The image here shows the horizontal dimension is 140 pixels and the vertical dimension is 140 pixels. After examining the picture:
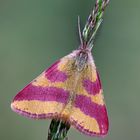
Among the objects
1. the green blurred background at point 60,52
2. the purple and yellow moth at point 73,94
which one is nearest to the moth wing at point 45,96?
the purple and yellow moth at point 73,94

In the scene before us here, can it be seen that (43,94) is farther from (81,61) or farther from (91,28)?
(91,28)

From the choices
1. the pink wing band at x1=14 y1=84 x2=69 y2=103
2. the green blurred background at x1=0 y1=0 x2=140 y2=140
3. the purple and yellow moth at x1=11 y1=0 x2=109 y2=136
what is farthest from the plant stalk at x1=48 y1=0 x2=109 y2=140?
the green blurred background at x1=0 y1=0 x2=140 y2=140

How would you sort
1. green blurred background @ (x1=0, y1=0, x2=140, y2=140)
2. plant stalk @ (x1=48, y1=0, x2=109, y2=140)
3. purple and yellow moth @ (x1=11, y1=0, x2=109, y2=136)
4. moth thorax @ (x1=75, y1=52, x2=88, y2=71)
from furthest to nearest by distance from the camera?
1. green blurred background @ (x1=0, y1=0, x2=140, y2=140)
2. moth thorax @ (x1=75, y1=52, x2=88, y2=71)
3. purple and yellow moth @ (x1=11, y1=0, x2=109, y2=136)
4. plant stalk @ (x1=48, y1=0, x2=109, y2=140)

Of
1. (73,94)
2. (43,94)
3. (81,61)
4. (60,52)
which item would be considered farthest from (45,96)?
(60,52)

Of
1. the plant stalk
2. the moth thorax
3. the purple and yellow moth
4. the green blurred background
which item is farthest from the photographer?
the green blurred background

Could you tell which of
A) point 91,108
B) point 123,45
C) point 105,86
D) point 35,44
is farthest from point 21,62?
point 91,108

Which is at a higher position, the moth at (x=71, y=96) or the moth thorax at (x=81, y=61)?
the moth thorax at (x=81, y=61)

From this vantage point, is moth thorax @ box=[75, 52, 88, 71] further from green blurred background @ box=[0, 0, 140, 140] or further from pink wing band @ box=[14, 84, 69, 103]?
green blurred background @ box=[0, 0, 140, 140]

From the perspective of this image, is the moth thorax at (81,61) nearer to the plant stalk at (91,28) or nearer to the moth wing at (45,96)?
the moth wing at (45,96)
